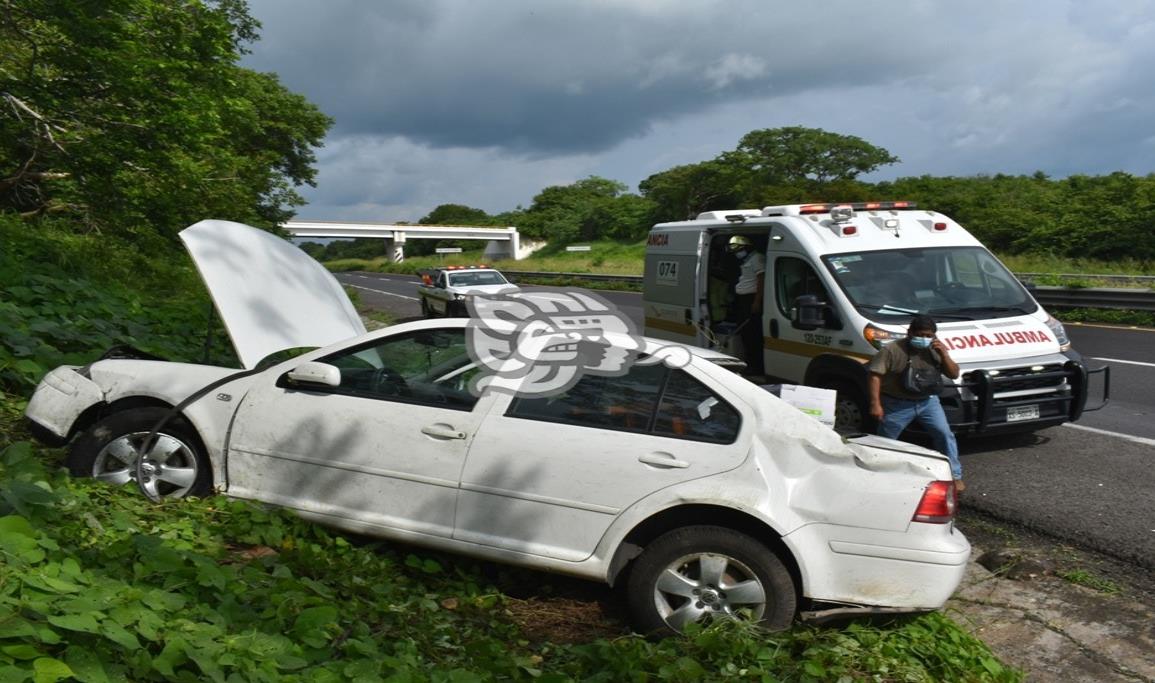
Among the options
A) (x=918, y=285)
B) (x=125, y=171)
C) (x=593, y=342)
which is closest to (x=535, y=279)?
(x=125, y=171)

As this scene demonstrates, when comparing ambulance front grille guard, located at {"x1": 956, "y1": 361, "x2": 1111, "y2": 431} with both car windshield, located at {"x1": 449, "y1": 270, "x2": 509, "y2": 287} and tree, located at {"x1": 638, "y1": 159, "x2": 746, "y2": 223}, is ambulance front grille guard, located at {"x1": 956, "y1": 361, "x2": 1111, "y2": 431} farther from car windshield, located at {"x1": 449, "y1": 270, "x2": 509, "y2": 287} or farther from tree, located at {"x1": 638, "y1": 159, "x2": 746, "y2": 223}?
tree, located at {"x1": 638, "y1": 159, "x2": 746, "y2": 223}

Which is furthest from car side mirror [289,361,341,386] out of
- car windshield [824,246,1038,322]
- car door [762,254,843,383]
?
car windshield [824,246,1038,322]

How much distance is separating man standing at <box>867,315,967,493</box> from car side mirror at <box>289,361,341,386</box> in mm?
3702

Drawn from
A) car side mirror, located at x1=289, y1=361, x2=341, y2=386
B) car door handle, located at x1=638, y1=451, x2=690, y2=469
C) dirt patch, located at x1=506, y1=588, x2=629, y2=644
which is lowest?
dirt patch, located at x1=506, y1=588, x2=629, y2=644

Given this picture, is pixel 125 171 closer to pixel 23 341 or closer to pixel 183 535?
pixel 23 341

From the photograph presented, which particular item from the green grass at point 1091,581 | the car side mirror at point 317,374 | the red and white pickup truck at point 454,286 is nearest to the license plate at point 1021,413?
the green grass at point 1091,581

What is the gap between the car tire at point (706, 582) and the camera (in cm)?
364

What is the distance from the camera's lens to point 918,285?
24.3 feet

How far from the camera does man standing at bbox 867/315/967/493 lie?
5.88 m

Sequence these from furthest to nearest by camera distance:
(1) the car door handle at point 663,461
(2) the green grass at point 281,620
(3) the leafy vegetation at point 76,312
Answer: (3) the leafy vegetation at point 76,312, (1) the car door handle at point 663,461, (2) the green grass at point 281,620

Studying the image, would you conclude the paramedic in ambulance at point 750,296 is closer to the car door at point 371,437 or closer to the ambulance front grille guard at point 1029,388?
the ambulance front grille guard at point 1029,388

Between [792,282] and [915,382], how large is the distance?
2.21m

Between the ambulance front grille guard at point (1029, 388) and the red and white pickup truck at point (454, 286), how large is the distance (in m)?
15.3

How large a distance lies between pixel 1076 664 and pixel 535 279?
41.3 m
